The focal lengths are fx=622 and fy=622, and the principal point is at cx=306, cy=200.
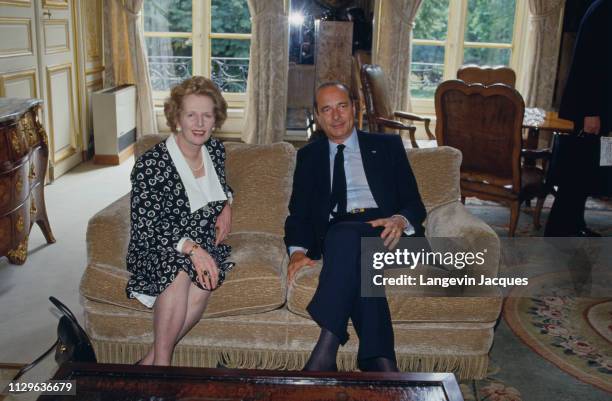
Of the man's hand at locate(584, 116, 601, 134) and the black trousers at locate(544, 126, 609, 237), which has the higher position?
the man's hand at locate(584, 116, 601, 134)

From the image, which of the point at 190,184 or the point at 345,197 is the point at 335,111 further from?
the point at 190,184

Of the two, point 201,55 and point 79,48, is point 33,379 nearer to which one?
point 79,48

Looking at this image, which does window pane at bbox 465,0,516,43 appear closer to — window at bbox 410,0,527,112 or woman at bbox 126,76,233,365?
window at bbox 410,0,527,112

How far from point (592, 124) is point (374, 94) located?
1861mm

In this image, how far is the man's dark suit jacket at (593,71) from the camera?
2799 mm

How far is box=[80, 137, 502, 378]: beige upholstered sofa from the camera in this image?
2162 mm

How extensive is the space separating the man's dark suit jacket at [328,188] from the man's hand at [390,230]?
0.11 meters

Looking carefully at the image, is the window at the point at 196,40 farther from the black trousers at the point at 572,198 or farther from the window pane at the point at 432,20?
the black trousers at the point at 572,198

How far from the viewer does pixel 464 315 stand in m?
2.17

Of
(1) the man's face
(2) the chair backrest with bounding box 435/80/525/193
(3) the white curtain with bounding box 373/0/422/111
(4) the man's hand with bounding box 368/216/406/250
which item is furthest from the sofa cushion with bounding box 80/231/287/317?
(3) the white curtain with bounding box 373/0/422/111

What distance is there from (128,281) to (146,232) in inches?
7.3

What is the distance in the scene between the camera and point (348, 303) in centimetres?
205

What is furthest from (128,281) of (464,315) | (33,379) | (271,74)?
(271,74)

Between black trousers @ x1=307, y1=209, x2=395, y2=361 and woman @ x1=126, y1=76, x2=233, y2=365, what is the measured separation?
366mm
